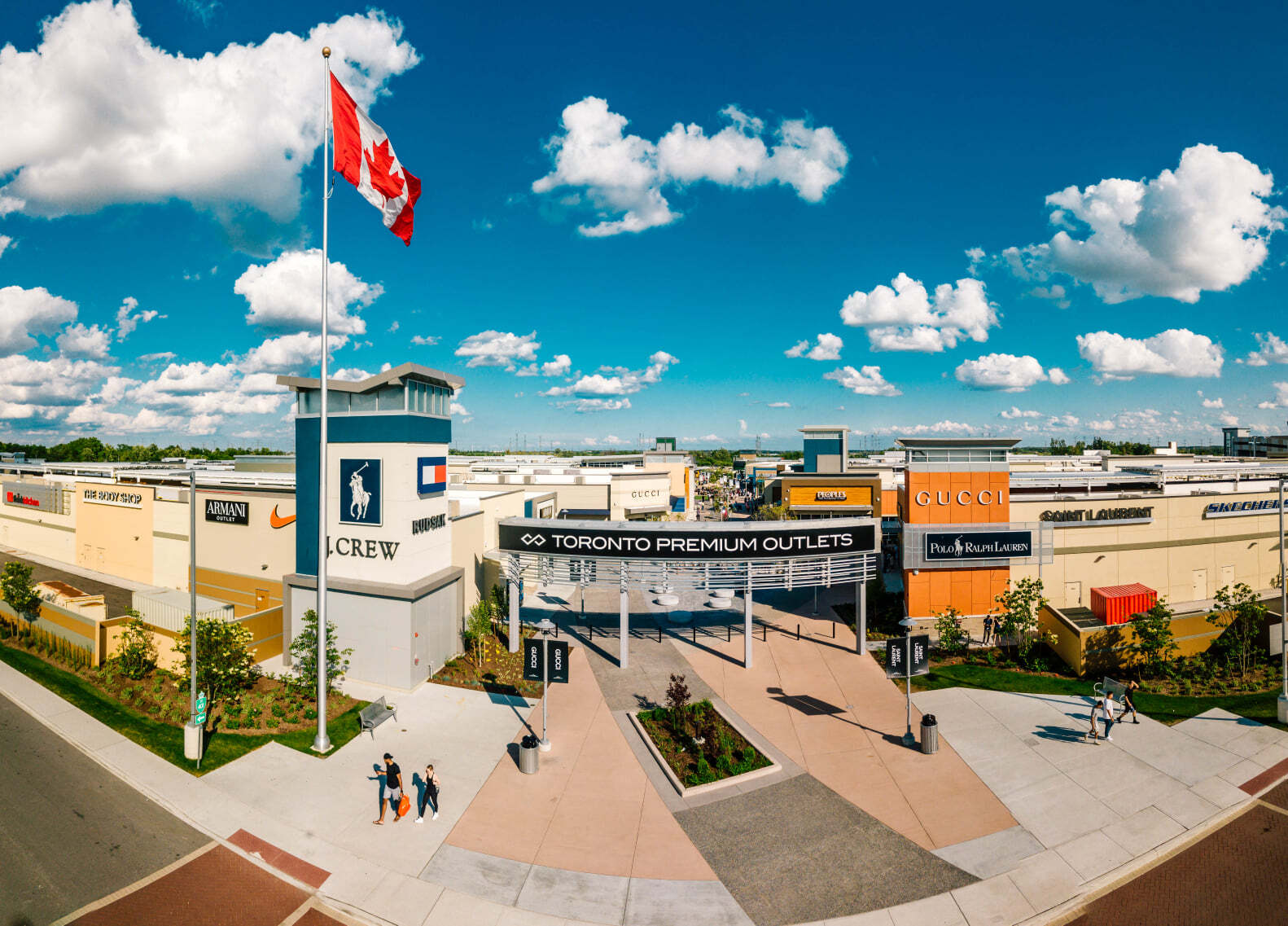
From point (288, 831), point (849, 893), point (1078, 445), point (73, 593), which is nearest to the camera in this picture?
point (849, 893)

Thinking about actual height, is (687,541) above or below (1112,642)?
above

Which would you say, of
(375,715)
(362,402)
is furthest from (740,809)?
(362,402)

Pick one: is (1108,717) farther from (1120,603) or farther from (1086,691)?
(1120,603)

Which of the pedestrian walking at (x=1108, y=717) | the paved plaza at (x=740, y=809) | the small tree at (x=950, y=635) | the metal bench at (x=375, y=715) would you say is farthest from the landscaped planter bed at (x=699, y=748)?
the small tree at (x=950, y=635)

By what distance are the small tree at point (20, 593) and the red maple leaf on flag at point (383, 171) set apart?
84.7ft

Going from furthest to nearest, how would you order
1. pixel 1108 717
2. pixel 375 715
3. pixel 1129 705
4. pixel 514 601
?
pixel 514 601 → pixel 1129 705 → pixel 375 715 → pixel 1108 717

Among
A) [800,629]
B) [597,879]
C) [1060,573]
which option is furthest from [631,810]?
[1060,573]

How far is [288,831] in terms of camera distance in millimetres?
13125

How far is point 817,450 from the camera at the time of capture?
6069cm

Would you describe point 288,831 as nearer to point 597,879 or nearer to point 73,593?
point 597,879

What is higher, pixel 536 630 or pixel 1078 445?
pixel 1078 445

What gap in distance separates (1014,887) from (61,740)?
1027 inches

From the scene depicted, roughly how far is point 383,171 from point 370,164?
40 cm

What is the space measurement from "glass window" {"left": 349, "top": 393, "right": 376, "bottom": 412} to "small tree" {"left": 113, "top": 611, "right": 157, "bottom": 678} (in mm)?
11512
